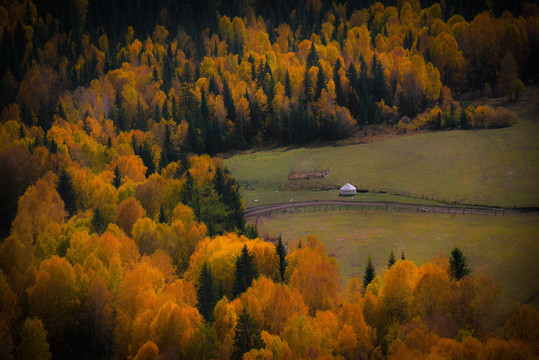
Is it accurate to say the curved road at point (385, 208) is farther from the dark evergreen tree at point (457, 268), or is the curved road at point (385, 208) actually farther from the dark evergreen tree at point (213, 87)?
the dark evergreen tree at point (213, 87)

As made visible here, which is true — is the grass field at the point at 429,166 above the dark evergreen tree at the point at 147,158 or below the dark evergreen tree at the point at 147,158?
below

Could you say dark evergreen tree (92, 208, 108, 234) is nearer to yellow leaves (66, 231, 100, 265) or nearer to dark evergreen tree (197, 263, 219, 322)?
yellow leaves (66, 231, 100, 265)

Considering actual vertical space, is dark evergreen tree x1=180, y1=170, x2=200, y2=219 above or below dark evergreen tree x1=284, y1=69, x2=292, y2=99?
below

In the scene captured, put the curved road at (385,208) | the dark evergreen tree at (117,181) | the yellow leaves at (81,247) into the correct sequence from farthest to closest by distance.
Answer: the dark evergreen tree at (117,181) < the curved road at (385,208) < the yellow leaves at (81,247)

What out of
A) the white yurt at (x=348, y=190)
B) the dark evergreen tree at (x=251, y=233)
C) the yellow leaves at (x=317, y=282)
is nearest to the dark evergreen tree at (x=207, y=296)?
the yellow leaves at (x=317, y=282)

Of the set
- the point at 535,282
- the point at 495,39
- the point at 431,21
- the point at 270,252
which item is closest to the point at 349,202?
the point at 270,252

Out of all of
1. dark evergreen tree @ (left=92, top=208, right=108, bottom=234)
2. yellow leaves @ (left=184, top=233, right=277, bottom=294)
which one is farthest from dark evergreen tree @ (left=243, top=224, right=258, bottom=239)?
dark evergreen tree @ (left=92, top=208, right=108, bottom=234)
